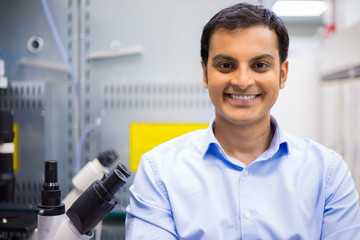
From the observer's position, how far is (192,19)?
116 cm

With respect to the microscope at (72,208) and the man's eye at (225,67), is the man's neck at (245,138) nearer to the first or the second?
the man's eye at (225,67)

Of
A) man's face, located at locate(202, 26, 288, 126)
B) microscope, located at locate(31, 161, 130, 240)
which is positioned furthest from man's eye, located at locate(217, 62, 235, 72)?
microscope, located at locate(31, 161, 130, 240)

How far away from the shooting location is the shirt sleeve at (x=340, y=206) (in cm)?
91

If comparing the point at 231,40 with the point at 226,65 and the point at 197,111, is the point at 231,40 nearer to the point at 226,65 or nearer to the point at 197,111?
the point at 226,65

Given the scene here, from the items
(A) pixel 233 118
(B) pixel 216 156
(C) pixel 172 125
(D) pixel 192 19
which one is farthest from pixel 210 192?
(D) pixel 192 19

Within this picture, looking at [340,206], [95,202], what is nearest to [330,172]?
[340,206]

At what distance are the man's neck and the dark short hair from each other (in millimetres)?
215

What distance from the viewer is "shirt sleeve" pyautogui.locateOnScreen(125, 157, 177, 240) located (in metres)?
0.89

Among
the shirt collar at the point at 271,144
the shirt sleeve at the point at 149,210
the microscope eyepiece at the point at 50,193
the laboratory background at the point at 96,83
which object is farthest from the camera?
the laboratory background at the point at 96,83

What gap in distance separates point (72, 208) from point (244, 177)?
47cm

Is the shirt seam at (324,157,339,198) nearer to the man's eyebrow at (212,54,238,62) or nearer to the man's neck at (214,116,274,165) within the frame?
the man's neck at (214,116,274,165)

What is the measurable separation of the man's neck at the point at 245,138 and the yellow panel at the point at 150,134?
0.14 metres

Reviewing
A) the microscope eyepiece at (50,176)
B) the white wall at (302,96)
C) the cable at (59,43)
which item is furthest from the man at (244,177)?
the white wall at (302,96)

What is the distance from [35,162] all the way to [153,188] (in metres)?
0.52
